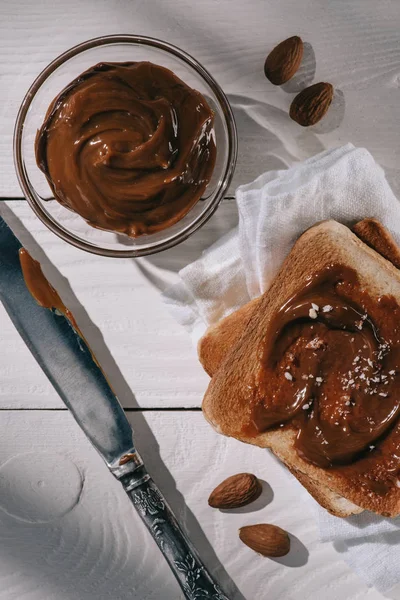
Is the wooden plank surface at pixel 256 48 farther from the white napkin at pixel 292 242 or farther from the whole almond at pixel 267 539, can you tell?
the whole almond at pixel 267 539

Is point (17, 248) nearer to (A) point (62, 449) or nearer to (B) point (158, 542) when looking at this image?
(A) point (62, 449)

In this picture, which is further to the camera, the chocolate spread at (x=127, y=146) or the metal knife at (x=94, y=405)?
the metal knife at (x=94, y=405)

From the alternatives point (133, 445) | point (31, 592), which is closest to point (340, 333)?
point (133, 445)

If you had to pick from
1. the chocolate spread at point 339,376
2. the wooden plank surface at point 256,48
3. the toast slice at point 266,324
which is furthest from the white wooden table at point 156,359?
the chocolate spread at point 339,376

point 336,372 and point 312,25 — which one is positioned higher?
point 312,25

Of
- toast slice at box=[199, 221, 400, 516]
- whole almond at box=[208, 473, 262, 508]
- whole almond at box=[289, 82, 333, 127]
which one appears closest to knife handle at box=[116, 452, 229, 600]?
whole almond at box=[208, 473, 262, 508]
